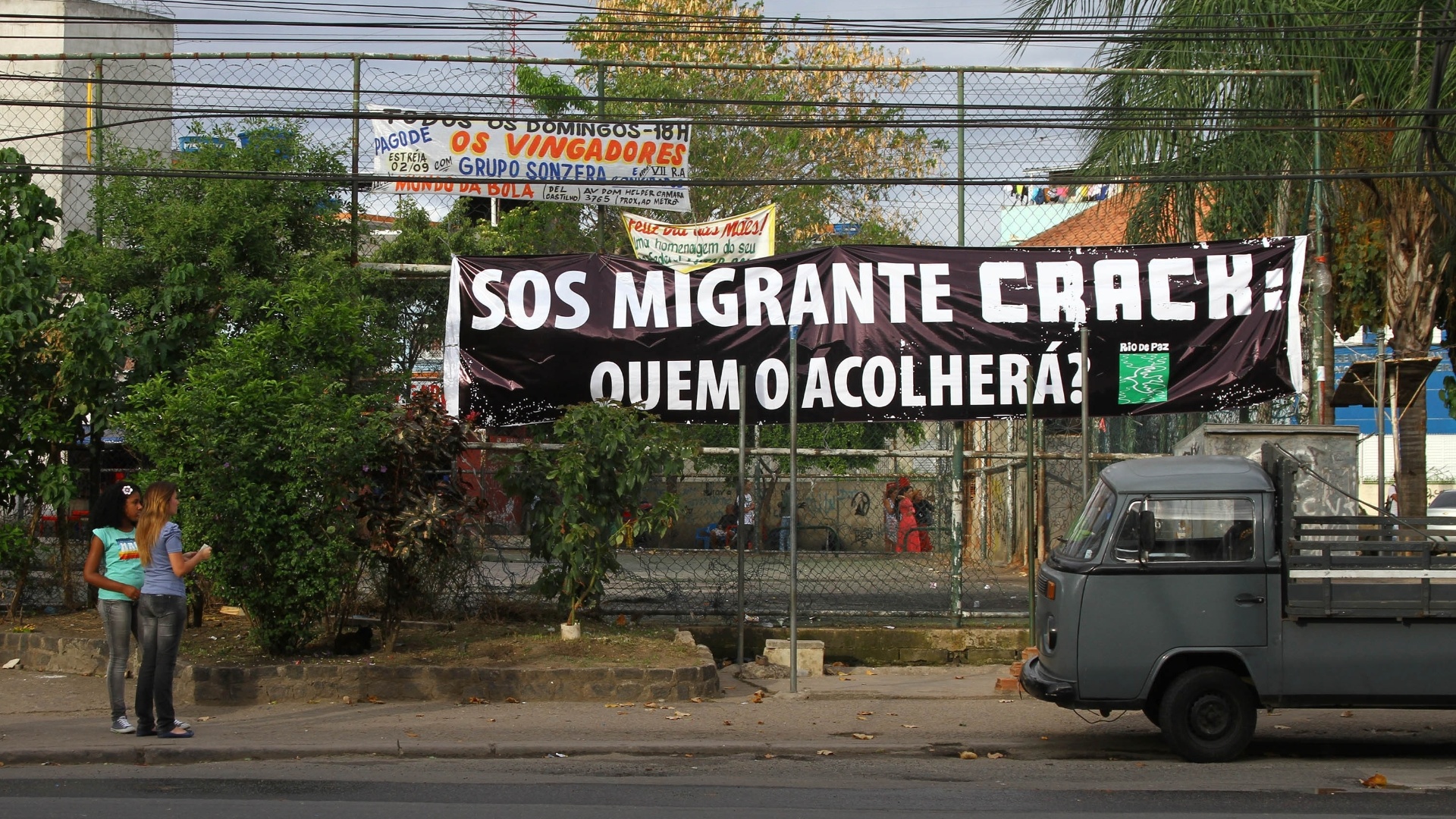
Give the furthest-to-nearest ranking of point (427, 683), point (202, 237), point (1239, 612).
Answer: point (202, 237) < point (427, 683) < point (1239, 612)

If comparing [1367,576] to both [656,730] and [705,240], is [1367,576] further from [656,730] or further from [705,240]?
[705,240]

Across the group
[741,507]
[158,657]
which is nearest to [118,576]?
[158,657]

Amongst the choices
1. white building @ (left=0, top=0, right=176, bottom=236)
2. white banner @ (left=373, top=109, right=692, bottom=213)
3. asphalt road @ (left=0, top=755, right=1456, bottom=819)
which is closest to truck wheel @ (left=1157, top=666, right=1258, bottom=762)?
asphalt road @ (left=0, top=755, right=1456, bottom=819)

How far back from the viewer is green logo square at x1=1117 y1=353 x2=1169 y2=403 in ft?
37.7

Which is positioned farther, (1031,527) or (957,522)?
(957,522)

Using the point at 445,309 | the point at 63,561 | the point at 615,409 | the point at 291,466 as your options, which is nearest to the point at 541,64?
the point at 445,309

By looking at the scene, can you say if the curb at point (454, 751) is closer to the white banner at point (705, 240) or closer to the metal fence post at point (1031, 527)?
the metal fence post at point (1031, 527)

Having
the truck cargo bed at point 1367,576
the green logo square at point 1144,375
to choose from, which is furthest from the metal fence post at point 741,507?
→ the truck cargo bed at point 1367,576

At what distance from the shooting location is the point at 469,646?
9953 mm

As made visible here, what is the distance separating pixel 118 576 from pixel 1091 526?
6.46m

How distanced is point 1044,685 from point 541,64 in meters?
7.05

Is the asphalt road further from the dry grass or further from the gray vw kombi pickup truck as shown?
the dry grass

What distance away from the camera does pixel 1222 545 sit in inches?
304

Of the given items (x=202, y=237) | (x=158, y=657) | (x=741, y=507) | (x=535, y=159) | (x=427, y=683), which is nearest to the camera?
(x=158, y=657)
